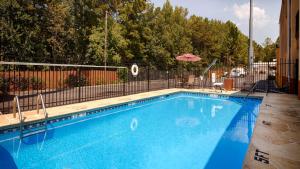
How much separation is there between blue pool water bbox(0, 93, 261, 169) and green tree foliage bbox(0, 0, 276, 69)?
44.8 ft

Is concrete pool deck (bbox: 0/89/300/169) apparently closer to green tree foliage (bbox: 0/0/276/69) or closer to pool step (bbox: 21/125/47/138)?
pool step (bbox: 21/125/47/138)

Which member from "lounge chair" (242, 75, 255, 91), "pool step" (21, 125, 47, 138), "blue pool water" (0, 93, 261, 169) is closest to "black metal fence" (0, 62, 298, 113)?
"lounge chair" (242, 75, 255, 91)

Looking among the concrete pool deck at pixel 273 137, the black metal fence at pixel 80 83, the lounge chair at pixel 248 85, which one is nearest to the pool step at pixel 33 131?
the concrete pool deck at pixel 273 137

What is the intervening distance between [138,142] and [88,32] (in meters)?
21.2

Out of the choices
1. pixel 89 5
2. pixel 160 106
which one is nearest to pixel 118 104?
pixel 160 106

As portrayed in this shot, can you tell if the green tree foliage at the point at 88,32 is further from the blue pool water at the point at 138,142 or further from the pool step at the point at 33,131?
the pool step at the point at 33,131

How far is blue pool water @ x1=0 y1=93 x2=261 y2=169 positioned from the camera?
4.89 metres

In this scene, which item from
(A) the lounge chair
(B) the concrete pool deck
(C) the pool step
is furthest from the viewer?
(A) the lounge chair

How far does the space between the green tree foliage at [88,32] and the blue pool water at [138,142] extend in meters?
13.7

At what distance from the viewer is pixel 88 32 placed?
25.2 metres

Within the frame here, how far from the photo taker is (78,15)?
80.5 feet

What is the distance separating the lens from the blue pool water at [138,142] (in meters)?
4.89

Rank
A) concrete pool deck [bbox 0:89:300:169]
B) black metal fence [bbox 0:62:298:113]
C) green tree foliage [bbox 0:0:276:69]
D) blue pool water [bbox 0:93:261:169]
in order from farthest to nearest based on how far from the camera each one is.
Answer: green tree foliage [bbox 0:0:276:69]
black metal fence [bbox 0:62:298:113]
blue pool water [bbox 0:93:261:169]
concrete pool deck [bbox 0:89:300:169]

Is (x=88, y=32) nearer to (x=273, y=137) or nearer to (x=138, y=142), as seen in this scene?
(x=138, y=142)
